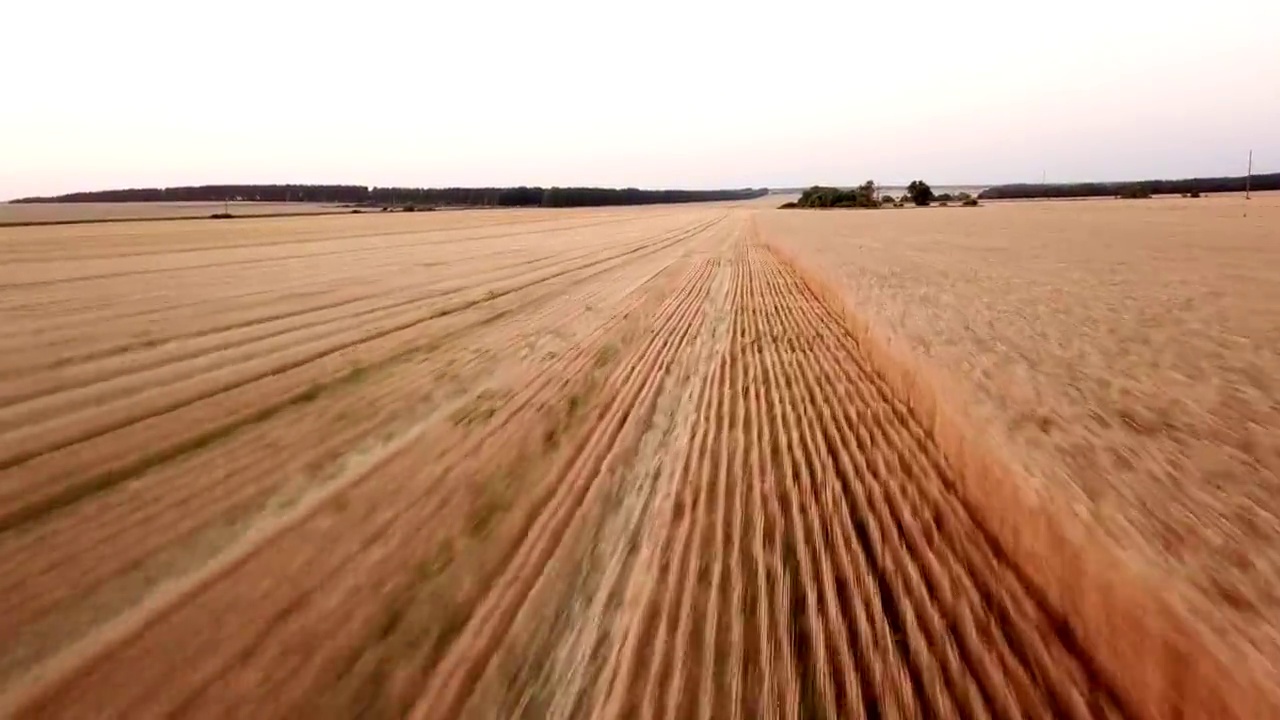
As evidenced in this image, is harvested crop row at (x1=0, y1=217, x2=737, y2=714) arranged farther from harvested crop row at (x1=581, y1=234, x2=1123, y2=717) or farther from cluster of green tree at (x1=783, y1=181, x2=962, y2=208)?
cluster of green tree at (x1=783, y1=181, x2=962, y2=208)

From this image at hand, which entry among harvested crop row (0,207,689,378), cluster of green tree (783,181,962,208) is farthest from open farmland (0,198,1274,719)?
cluster of green tree (783,181,962,208)

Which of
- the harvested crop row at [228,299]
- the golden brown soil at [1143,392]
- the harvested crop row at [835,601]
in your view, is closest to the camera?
the harvested crop row at [835,601]

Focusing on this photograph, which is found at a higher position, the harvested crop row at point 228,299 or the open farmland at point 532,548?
the harvested crop row at point 228,299

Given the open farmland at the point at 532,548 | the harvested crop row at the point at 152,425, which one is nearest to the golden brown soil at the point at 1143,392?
the open farmland at the point at 532,548

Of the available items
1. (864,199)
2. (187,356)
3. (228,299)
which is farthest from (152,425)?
(864,199)

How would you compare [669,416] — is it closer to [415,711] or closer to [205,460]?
[205,460]

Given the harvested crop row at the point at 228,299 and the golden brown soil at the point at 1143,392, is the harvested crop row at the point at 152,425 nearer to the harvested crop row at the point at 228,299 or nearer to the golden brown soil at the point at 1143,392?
the harvested crop row at the point at 228,299

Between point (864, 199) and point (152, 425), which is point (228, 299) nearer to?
point (152, 425)

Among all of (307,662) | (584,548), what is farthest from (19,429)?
(584,548)
